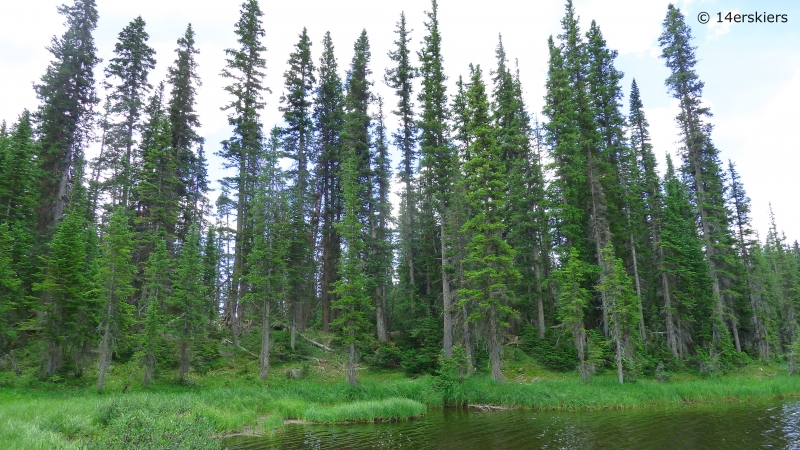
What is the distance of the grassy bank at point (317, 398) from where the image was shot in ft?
47.7

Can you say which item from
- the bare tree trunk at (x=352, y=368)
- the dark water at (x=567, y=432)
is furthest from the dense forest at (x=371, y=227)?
the dark water at (x=567, y=432)

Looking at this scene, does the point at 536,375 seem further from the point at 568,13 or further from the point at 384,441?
the point at 568,13

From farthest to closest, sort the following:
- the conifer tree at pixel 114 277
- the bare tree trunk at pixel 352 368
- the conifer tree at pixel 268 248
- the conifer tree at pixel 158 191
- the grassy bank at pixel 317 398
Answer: the conifer tree at pixel 158 191 → the conifer tree at pixel 268 248 → the bare tree trunk at pixel 352 368 → the conifer tree at pixel 114 277 → the grassy bank at pixel 317 398

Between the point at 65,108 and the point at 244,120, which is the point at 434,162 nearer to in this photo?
the point at 244,120

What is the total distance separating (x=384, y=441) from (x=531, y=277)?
23857 mm

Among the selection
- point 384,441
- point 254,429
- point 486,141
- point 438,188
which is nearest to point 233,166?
point 438,188

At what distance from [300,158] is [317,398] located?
20.3 metres

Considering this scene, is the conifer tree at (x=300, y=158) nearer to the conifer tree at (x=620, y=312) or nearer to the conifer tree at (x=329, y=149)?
the conifer tree at (x=329, y=149)

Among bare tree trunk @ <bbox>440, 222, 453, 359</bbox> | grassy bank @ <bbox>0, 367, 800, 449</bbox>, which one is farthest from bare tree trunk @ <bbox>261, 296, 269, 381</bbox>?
bare tree trunk @ <bbox>440, 222, 453, 359</bbox>

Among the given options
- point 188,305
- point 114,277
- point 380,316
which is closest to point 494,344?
point 380,316

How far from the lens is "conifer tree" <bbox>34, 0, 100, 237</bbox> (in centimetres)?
3128

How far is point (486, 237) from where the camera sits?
2694 cm

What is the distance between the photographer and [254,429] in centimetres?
1619

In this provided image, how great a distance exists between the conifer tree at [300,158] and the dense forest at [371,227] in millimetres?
229
